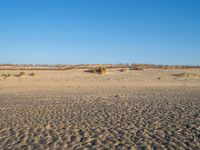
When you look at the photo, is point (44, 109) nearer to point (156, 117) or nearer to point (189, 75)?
point (156, 117)

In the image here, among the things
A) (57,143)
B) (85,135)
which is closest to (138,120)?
(85,135)

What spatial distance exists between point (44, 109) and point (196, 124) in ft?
23.4

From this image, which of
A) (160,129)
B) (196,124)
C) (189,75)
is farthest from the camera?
(189,75)

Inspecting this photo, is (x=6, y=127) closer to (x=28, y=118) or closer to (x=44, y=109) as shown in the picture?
(x=28, y=118)

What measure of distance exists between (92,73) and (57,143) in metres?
31.8

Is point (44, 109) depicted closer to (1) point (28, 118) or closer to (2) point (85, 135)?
(1) point (28, 118)

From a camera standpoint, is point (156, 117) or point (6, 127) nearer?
point (6, 127)

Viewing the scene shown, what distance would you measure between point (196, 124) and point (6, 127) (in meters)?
6.40

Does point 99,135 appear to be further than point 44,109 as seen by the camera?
No

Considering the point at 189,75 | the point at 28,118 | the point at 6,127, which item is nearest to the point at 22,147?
the point at 6,127

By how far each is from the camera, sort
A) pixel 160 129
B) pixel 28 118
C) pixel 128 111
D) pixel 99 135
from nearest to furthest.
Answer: pixel 99 135, pixel 160 129, pixel 28 118, pixel 128 111

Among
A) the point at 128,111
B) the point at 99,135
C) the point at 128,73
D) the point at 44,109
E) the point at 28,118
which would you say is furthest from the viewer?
the point at 128,73

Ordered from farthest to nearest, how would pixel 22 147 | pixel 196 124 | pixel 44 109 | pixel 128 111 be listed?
pixel 44 109 → pixel 128 111 → pixel 196 124 → pixel 22 147

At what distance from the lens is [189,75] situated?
3672 cm
